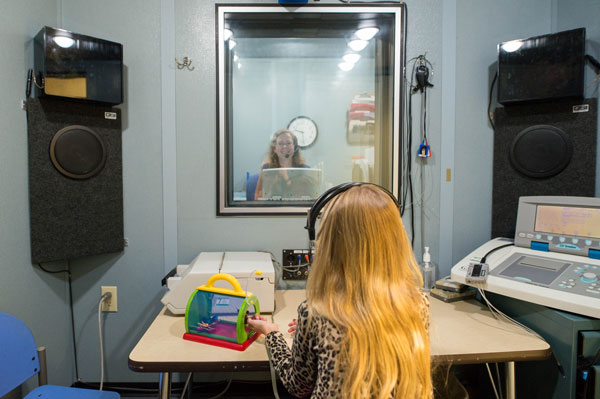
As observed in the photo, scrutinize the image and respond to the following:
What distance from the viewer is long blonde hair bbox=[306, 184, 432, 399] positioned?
0.67m

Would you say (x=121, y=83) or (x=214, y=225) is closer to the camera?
(x=121, y=83)

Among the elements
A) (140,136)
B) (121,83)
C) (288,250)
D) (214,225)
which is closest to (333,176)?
(288,250)

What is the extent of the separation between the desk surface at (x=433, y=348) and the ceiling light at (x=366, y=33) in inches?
49.2

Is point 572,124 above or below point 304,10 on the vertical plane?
below

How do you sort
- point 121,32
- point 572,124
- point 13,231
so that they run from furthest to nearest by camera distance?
point 121,32 → point 572,124 → point 13,231

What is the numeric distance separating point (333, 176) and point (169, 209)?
778 millimetres

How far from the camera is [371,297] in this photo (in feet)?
2.29

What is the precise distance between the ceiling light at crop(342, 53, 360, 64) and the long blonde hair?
105 cm

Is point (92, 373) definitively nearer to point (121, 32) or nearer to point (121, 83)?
point (121, 83)

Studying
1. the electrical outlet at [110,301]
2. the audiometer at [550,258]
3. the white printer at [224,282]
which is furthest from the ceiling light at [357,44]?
the electrical outlet at [110,301]

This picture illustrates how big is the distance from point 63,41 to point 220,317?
120 centimetres

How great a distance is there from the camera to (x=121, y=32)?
1.54 meters

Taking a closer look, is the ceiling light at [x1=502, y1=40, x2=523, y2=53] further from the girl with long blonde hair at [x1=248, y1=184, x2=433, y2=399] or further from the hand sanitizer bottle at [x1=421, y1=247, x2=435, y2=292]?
the girl with long blonde hair at [x1=248, y1=184, x2=433, y2=399]

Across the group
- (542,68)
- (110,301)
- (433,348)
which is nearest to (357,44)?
(542,68)
